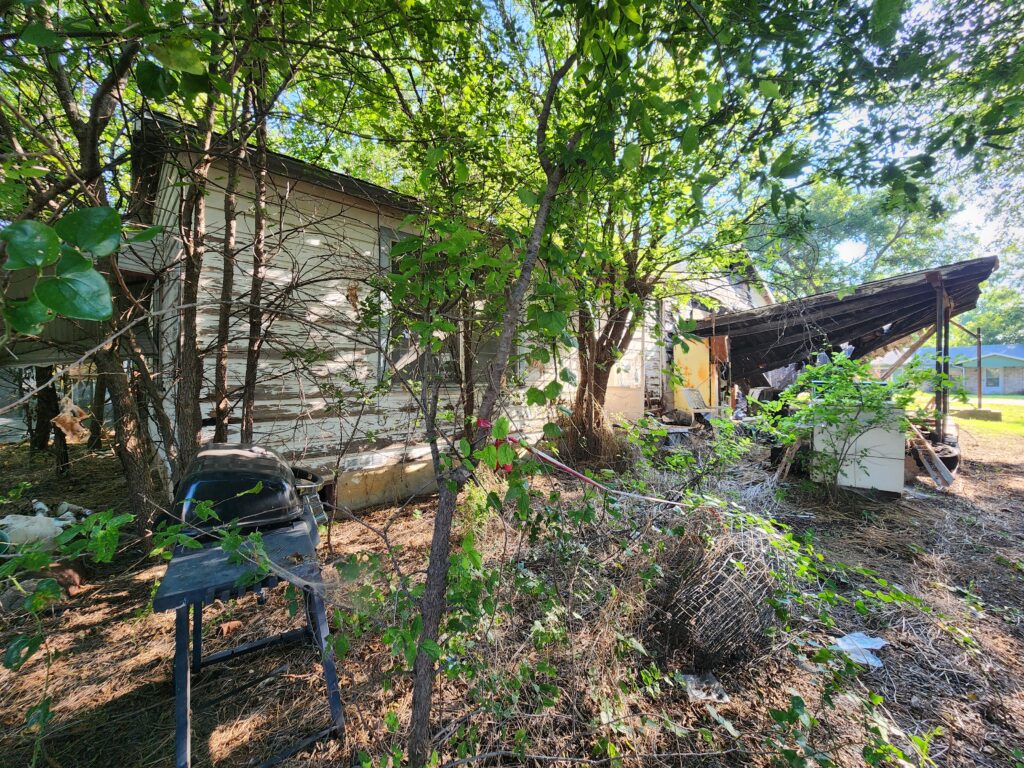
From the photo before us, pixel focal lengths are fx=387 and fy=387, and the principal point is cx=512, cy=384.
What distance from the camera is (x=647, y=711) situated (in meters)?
2.03

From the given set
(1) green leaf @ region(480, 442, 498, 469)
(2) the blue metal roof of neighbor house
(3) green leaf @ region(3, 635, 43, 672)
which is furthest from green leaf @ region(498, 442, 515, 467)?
(2) the blue metal roof of neighbor house

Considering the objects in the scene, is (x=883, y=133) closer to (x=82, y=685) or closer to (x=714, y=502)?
(x=714, y=502)

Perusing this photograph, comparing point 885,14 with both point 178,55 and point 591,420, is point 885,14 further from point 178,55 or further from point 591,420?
point 591,420

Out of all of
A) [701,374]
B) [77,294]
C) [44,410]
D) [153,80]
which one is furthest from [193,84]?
[701,374]

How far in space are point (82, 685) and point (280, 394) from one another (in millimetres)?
2685

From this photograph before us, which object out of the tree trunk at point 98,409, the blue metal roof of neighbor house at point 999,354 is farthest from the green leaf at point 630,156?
the blue metal roof of neighbor house at point 999,354

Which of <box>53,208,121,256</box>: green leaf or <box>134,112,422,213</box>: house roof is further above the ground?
<box>134,112,422,213</box>: house roof

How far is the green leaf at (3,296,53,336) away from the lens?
0.64 metres

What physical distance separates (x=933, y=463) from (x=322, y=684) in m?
8.09

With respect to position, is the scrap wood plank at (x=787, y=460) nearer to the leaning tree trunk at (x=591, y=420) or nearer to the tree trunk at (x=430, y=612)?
the leaning tree trunk at (x=591, y=420)

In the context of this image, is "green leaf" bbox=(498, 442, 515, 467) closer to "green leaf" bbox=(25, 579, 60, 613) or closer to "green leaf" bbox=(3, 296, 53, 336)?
"green leaf" bbox=(3, 296, 53, 336)

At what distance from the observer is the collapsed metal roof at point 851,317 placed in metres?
6.02

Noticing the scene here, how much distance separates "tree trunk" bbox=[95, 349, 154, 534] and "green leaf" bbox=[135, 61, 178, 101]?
327 centimetres

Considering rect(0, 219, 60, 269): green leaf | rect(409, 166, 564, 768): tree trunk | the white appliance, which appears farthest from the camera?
the white appliance
